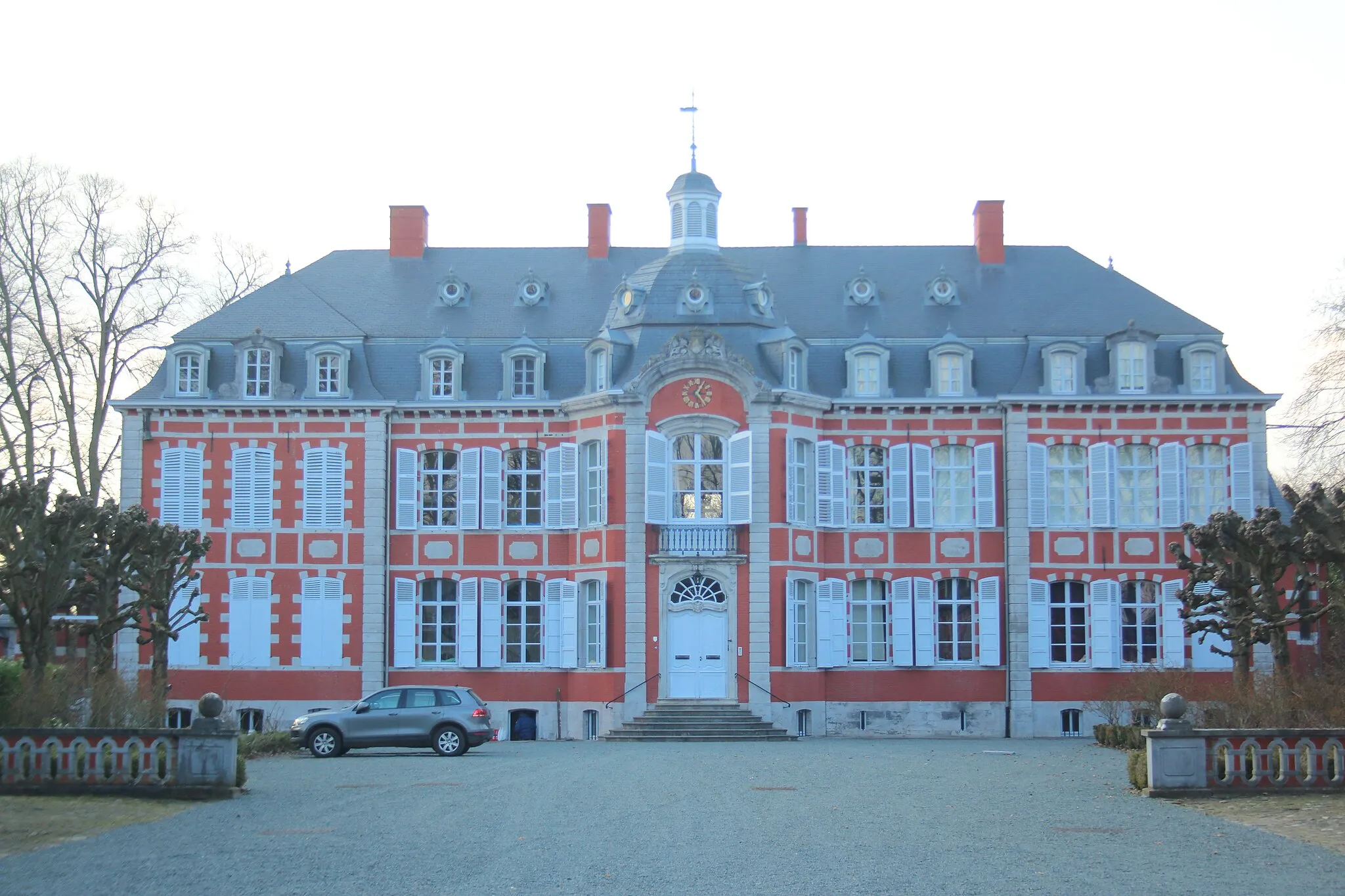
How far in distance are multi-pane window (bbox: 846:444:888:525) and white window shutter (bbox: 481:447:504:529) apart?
7741 mm

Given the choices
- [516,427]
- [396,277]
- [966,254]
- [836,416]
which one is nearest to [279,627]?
[516,427]

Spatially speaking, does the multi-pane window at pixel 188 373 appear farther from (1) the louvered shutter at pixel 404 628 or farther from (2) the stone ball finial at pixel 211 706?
(2) the stone ball finial at pixel 211 706

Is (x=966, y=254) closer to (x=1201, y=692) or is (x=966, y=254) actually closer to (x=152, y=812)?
(x=1201, y=692)

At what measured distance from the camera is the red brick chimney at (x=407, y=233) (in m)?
43.2

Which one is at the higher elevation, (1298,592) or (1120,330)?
(1120,330)

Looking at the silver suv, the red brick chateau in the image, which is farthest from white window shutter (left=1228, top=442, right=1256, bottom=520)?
the silver suv

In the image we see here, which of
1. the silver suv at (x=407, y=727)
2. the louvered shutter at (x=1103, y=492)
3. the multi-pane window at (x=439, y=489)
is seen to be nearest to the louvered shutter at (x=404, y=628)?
the multi-pane window at (x=439, y=489)

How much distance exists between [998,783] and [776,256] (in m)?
22.9

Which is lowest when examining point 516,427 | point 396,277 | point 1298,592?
point 1298,592

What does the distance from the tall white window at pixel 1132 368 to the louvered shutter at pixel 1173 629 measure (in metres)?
4.35

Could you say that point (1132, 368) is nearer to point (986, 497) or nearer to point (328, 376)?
point (986, 497)

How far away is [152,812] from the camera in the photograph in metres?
18.5

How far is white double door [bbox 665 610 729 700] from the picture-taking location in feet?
118

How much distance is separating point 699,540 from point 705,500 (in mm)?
987
